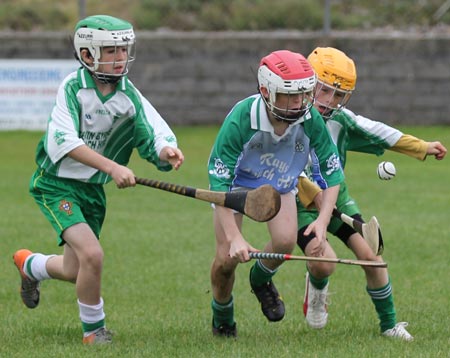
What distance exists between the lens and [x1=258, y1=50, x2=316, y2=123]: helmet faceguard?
571 cm

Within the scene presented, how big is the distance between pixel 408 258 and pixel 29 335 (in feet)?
13.6

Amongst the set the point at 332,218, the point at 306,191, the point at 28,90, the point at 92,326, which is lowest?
the point at 28,90

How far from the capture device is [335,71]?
6.40 metres

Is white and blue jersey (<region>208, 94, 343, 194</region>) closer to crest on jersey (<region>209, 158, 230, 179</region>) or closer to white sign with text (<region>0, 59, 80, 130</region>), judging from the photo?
crest on jersey (<region>209, 158, 230, 179</region>)

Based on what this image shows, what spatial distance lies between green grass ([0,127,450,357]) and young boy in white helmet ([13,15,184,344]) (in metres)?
0.44

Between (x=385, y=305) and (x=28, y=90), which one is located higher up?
(x=385, y=305)

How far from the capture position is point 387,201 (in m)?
13.1

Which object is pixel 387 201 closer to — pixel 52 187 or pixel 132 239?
pixel 132 239

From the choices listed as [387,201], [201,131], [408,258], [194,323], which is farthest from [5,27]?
[194,323]

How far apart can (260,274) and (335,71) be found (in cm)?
130

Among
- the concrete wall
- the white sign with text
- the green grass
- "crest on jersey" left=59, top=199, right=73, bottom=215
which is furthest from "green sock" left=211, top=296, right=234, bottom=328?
the concrete wall

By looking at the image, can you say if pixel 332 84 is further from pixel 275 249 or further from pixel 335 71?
pixel 275 249

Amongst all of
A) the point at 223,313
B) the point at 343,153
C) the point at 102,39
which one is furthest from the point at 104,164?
the point at 343,153

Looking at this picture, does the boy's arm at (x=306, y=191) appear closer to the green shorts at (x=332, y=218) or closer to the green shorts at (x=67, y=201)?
the green shorts at (x=332, y=218)
